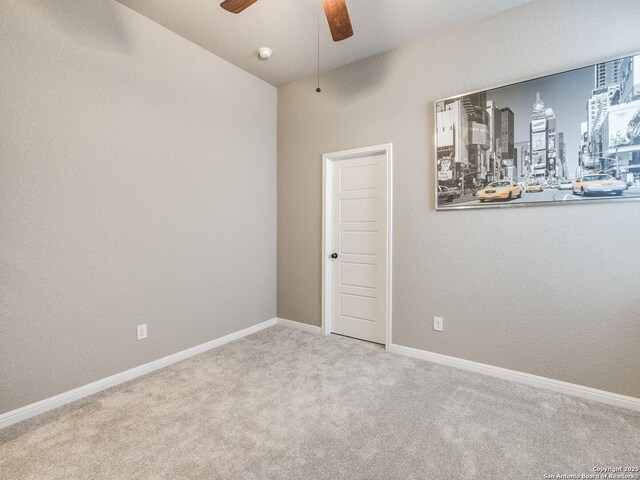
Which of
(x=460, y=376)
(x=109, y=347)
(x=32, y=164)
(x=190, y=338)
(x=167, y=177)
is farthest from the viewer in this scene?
(x=190, y=338)

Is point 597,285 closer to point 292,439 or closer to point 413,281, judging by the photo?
point 413,281

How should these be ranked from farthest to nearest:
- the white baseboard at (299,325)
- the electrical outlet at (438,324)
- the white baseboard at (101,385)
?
1. the white baseboard at (299,325)
2. the electrical outlet at (438,324)
3. the white baseboard at (101,385)

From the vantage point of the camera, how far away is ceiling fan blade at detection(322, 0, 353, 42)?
68.1 inches

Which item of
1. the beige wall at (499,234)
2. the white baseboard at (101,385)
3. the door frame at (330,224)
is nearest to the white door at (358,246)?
the door frame at (330,224)

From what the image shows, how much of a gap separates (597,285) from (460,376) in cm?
119

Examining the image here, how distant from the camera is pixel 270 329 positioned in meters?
3.72

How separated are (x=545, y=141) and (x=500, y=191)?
1.48 feet

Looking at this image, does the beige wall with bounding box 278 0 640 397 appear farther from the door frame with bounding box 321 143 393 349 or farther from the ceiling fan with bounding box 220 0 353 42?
the ceiling fan with bounding box 220 0 353 42

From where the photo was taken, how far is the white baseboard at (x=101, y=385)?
1946 mm

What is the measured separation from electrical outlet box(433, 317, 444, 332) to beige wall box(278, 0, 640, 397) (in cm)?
6

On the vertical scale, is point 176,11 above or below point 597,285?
above

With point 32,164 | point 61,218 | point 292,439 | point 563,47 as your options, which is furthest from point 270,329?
point 563,47

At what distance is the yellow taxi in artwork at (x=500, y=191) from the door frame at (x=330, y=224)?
0.81 metres

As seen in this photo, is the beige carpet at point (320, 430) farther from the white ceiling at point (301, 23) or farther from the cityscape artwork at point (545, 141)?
the white ceiling at point (301, 23)
